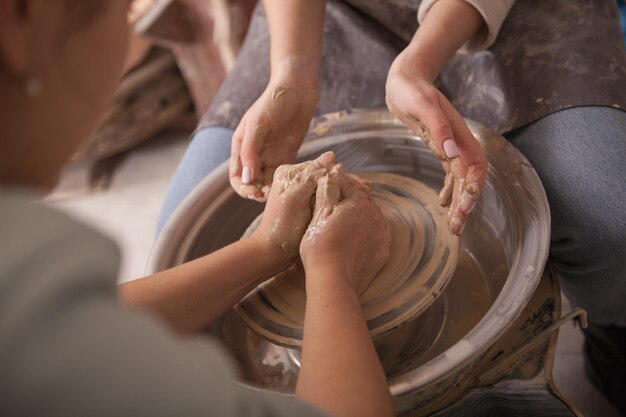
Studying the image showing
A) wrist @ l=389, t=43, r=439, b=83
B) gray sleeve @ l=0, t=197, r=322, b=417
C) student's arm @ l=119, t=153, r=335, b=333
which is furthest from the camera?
wrist @ l=389, t=43, r=439, b=83

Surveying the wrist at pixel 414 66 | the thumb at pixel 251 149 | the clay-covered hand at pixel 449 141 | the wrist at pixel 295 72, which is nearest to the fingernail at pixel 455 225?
the clay-covered hand at pixel 449 141

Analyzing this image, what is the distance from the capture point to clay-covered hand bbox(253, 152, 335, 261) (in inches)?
47.2

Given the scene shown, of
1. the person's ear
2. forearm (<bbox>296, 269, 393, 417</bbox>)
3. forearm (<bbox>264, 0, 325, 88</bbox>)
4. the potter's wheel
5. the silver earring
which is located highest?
the person's ear

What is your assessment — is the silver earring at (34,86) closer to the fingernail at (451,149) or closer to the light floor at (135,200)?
the fingernail at (451,149)

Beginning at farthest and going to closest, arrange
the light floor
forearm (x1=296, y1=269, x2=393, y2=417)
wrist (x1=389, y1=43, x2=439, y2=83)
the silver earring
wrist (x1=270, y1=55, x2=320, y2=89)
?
the light floor < wrist (x1=270, y1=55, x2=320, y2=89) < wrist (x1=389, y1=43, x2=439, y2=83) < forearm (x1=296, y1=269, x2=393, y2=417) < the silver earring

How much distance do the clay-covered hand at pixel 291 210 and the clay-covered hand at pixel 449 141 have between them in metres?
0.19

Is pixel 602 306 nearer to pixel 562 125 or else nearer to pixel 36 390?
pixel 562 125

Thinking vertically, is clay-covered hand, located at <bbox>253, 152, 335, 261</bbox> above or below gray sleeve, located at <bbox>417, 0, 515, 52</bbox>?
below

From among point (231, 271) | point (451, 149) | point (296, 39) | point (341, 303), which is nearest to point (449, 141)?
point (451, 149)

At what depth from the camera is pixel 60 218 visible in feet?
2.03

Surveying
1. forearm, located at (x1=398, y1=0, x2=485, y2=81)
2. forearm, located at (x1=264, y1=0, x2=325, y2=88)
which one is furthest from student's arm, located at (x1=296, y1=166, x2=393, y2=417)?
forearm, located at (x1=264, y1=0, x2=325, y2=88)

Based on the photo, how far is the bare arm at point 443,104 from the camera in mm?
1142

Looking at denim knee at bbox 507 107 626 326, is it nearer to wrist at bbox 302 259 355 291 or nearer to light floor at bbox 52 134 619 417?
wrist at bbox 302 259 355 291

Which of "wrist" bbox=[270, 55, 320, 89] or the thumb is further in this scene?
"wrist" bbox=[270, 55, 320, 89]
